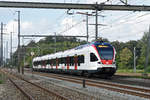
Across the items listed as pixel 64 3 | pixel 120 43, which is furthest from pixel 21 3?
pixel 120 43

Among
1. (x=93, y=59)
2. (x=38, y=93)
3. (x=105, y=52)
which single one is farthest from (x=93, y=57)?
(x=38, y=93)

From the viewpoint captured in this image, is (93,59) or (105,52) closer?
(105,52)

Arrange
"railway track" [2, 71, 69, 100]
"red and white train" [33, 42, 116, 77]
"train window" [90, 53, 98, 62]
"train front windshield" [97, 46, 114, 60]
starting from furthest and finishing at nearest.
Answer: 1. "train window" [90, 53, 98, 62]
2. "train front windshield" [97, 46, 114, 60]
3. "red and white train" [33, 42, 116, 77]
4. "railway track" [2, 71, 69, 100]

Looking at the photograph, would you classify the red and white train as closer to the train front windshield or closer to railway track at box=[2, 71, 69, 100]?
the train front windshield

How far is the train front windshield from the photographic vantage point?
23.6 m

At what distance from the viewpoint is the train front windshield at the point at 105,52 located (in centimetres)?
2364

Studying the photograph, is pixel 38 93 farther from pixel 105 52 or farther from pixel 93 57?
pixel 105 52

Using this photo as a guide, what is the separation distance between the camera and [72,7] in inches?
750

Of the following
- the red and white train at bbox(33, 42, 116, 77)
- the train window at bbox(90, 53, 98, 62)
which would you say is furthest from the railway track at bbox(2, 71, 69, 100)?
the train window at bbox(90, 53, 98, 62)

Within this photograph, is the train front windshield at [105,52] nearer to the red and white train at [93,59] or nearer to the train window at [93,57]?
the red and white train at [93,59]

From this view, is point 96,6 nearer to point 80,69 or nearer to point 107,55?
point 107,55

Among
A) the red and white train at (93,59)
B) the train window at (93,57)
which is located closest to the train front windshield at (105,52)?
the red and white train at (93,59)

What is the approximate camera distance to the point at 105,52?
23.9 m

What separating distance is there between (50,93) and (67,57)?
58.3ft
